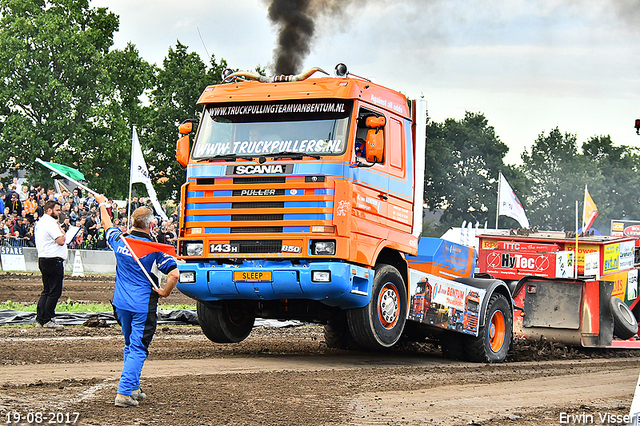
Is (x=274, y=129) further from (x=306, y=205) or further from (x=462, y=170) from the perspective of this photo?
(x=462, y=170)

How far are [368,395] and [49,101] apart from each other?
39130mm

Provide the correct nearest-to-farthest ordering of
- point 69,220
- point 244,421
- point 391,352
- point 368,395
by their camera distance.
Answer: point 244,421 → point 368,395 → point 391,352 → point 69,220

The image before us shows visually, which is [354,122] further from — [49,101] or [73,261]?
[49,101]

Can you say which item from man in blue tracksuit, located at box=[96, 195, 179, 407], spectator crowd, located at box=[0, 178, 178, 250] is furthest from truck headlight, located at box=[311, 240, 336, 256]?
spectator crowd, located at box=[0, 178, 178, 250]

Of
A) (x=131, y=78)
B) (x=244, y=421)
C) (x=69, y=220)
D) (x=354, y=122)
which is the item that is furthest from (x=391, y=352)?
(x=131, y=78)

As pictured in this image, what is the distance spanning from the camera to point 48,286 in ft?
Result: 43.2

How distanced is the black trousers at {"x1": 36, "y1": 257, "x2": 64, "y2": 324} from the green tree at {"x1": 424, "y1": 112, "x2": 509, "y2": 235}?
5789 centimetres

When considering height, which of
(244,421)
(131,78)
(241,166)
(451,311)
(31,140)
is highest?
(131,78)

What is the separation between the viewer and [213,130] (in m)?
10.6

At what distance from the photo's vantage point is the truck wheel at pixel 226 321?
36.2 feet

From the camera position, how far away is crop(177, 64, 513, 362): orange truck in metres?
9.84

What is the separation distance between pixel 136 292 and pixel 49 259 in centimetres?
663

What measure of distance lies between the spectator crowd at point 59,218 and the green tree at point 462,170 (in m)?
45.5

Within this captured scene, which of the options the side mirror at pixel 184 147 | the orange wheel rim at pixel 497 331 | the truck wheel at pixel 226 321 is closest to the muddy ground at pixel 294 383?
the truck wheel at pixel 226 321
